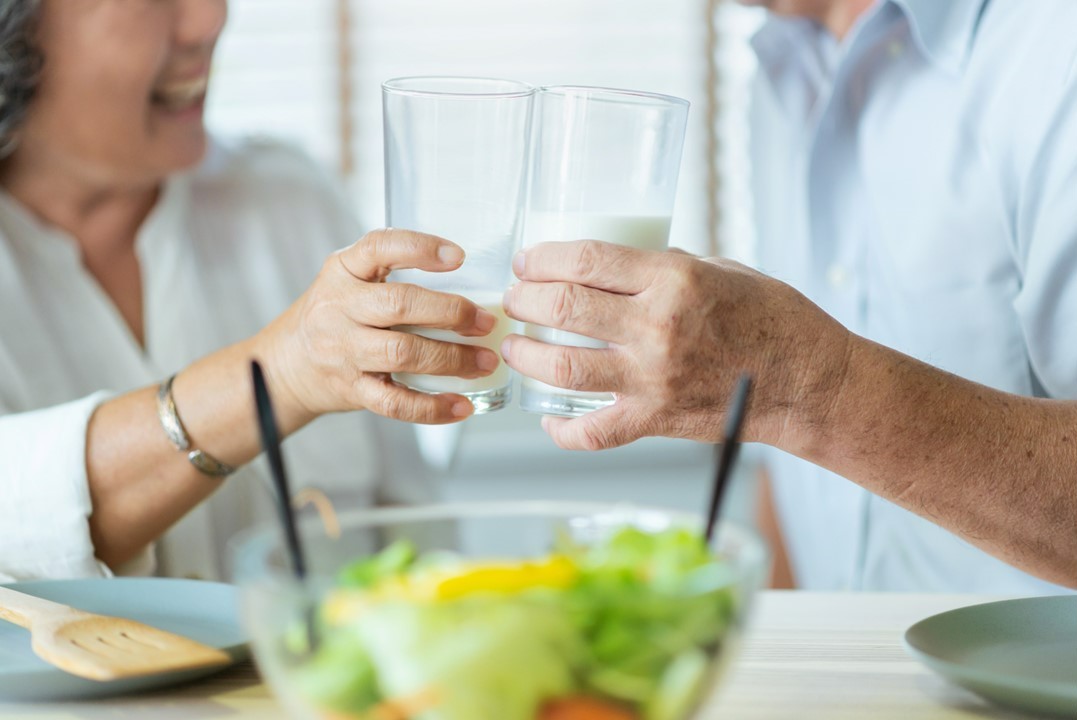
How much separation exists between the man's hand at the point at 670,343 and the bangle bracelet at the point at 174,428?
1.41 feet

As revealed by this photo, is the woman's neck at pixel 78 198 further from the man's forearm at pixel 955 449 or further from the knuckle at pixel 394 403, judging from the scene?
the man's forearm at pixel 955 449

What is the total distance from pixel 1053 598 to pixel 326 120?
2.50 m

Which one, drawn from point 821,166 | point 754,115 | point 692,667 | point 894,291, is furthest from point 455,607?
point 754,115

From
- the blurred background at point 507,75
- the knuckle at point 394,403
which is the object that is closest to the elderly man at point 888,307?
the knuckle at point 394,403

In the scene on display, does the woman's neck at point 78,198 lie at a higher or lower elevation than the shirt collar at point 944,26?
lower

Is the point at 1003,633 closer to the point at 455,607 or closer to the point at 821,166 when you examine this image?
the point at 455,607

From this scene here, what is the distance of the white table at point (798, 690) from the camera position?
75 centimetres

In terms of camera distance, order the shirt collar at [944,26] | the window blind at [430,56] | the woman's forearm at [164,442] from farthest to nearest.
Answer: the window blind at [430,56] → the shirt collar at [944,26] → the woman's forearm at [164,442]

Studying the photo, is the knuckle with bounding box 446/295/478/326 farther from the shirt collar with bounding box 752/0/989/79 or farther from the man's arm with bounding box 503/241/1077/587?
the shirt collar with bounding box 752/0/989/79

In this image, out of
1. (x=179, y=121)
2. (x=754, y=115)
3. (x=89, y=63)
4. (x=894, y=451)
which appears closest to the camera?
(x=894, y=451)

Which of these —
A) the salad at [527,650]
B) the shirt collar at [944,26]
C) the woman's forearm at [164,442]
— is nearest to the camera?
the salad at [527,650]

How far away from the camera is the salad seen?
460mm

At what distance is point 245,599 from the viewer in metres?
0.54

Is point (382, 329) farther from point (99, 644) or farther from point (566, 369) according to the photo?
point (99, 644)
